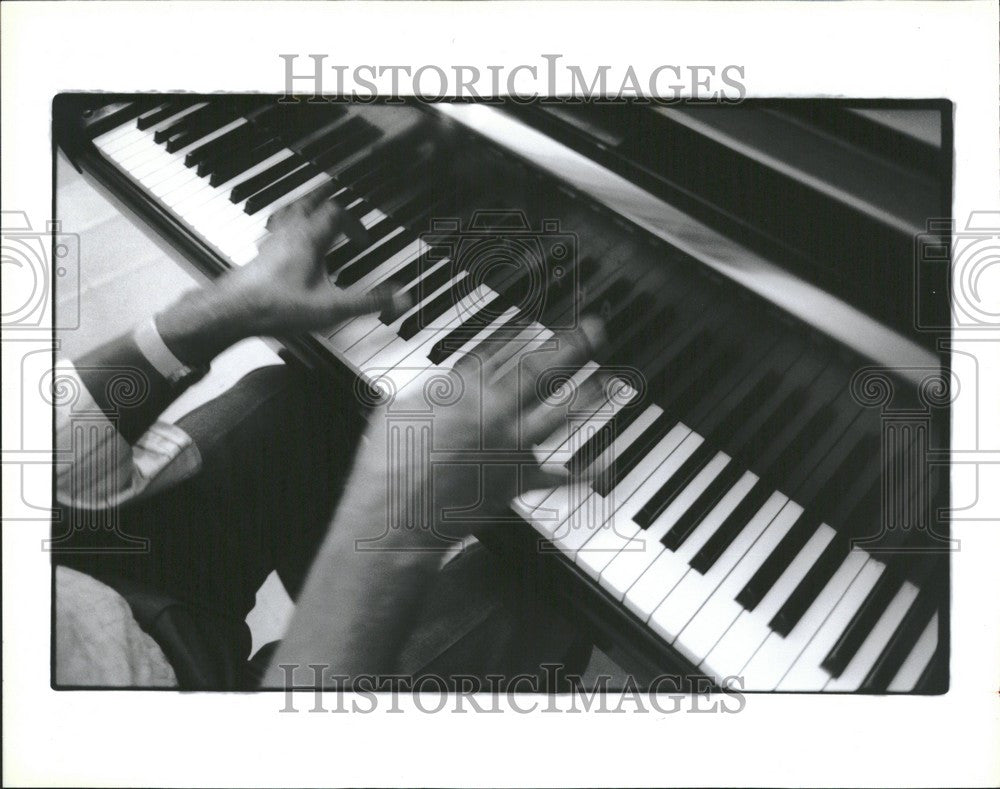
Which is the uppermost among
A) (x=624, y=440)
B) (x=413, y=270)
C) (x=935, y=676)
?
(x=413, y=270)

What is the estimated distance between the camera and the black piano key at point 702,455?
1209 mm

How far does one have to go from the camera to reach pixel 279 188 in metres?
1.31

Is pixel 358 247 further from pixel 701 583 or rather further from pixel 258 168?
pixel 701 583

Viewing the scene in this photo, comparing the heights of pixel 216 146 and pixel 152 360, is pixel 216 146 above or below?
above

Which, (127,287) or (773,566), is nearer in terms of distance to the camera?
(773,566)

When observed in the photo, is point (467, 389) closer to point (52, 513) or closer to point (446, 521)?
point (446, 521)

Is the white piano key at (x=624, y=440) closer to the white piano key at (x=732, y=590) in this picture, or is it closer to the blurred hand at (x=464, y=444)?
the blurred hand at (x=464, y=444)

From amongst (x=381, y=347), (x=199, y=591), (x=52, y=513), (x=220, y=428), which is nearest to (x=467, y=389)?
(x=381, y=347)

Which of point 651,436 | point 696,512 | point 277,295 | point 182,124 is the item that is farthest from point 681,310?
point 182,124

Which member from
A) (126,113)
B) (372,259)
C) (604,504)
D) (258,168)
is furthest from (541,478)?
(126,113)

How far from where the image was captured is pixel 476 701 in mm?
1295

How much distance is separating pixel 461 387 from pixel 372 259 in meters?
0.24

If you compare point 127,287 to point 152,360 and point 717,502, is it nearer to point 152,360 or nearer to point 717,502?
point 152,360

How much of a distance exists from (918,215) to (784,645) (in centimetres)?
68
